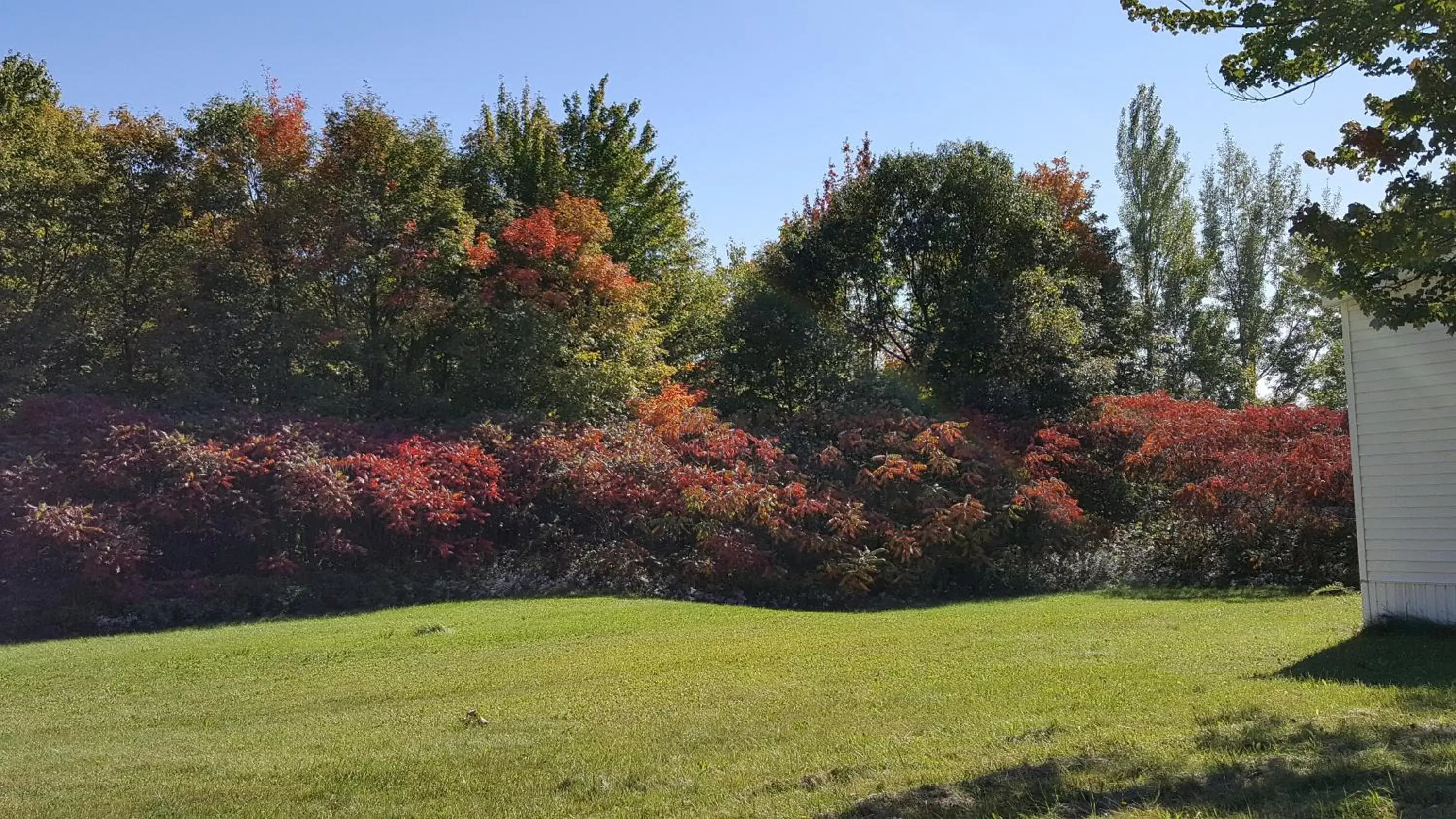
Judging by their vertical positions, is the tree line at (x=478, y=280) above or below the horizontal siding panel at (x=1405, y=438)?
above

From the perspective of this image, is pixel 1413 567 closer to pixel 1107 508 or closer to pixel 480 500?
pixel 1107 508

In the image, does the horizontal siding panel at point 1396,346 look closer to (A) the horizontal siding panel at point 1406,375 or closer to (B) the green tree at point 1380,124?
(A) the horizontal siding panel at point 1406,375

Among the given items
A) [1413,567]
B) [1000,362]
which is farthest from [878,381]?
[1413,567]

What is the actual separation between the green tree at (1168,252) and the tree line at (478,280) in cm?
746

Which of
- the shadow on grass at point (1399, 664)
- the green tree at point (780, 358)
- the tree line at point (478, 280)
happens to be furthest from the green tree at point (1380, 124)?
the green tree at point (780, 358)

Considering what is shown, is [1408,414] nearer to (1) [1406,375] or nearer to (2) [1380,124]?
(1) [1406,375]

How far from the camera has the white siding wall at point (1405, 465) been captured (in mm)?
9133

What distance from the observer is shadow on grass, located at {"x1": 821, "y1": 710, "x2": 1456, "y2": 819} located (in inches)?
162

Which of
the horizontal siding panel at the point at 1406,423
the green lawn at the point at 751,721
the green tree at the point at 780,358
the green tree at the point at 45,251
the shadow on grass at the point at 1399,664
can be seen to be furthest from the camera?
the green tree at the point at 780,358

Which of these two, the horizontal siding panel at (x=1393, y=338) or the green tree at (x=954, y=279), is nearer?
the horizontal siding panel at (x=1393, y=338)

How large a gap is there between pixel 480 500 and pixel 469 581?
134 cm

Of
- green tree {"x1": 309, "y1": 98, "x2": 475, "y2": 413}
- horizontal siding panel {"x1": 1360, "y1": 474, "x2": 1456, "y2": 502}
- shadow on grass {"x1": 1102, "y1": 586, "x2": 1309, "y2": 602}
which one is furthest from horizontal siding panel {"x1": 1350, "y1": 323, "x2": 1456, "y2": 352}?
green tree {"x1": 309, "y1": 98, "x2": 475, "y2": 413}

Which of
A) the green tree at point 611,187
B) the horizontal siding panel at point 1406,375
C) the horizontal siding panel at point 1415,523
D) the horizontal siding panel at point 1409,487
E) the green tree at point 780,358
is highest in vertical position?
the green tree at point 611,187

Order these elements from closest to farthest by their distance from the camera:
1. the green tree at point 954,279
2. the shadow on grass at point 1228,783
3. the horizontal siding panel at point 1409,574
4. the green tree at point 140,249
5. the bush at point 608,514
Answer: the shadow on grass at point 1228,783 < the horizontal siding panel at point 1409,574 < the bush at point 608,514 < the green tree at point 140,249 < the green tree at point 954,279
